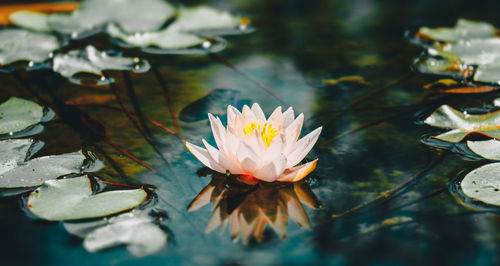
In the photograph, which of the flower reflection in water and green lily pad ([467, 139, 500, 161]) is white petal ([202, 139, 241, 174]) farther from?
green lily pad ([467, 139, 500, 161])

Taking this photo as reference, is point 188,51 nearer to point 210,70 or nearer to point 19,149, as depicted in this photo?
point 210,70

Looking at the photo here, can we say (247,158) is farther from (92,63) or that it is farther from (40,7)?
(40,7)

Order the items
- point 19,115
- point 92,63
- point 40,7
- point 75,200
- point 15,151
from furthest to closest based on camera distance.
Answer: point 40,7
point 92,63
point 19,115
point 15,151
point 75,200

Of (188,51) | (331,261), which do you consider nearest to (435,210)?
(331,261)

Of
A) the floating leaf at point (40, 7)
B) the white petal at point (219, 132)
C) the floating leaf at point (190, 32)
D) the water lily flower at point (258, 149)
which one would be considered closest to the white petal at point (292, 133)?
the water lily flower at point (258, 149)

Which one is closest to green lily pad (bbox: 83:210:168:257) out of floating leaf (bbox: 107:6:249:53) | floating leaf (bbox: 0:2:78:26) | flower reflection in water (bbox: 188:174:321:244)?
flower reflection in water (bbox: 188:174:321:244)

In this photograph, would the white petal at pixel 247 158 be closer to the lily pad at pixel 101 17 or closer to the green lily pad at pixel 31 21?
the lily pad at pixel 101 17

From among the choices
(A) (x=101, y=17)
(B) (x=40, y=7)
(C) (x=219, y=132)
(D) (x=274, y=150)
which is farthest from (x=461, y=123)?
(B) (x=40, y=7)
